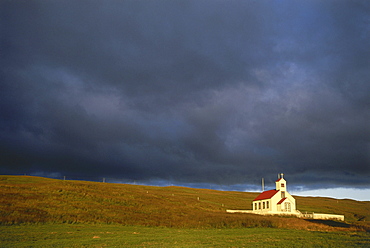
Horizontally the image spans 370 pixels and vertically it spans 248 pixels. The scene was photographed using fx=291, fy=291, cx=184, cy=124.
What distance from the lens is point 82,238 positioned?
80.9 ft

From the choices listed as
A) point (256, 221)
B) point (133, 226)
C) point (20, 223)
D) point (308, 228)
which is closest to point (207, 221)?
point (256, 221)

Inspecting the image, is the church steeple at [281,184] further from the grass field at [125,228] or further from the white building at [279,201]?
the grass field at [125,228]

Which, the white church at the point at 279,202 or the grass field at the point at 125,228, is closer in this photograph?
the grass field at the point at 125,228

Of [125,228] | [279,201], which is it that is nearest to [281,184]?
[279,201]

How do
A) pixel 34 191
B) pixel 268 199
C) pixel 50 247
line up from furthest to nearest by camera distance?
1. pixel 268 199
2. pixel 34 191
3. pixel 50 247

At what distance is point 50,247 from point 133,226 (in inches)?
690

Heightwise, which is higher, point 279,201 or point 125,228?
point 279,201

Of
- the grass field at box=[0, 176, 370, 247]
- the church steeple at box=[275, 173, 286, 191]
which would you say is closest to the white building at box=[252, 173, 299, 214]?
the church steeple at box=[275, 173, 286, 191]

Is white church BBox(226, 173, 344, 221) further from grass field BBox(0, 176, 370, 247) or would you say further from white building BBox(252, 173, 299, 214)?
grass field BBox(0, 176, 370, 247)

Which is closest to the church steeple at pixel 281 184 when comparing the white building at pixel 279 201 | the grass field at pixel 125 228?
the white building at pixel 279 201

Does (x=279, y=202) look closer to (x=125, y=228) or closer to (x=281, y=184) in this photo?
(x=281, y=184)

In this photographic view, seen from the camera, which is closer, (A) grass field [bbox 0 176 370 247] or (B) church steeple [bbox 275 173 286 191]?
(A) grass field [bbox 0 176 370 247]

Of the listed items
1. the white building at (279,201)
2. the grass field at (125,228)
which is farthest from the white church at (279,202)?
the grass field at (125,228)

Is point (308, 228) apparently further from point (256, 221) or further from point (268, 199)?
point (268, 199)
